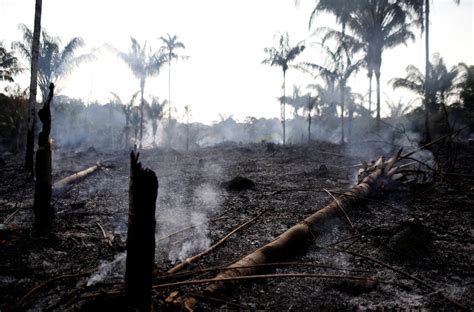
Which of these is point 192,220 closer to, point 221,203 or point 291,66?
point 221,203

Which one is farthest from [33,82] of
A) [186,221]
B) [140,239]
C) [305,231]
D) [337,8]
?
[337,8]

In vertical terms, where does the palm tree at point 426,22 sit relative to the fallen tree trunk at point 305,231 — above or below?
above

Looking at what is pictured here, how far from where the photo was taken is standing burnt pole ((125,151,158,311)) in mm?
2332

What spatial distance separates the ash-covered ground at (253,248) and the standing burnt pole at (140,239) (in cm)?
16

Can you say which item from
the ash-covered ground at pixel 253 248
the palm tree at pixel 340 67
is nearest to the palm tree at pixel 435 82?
the palm tree at pixel 340 67

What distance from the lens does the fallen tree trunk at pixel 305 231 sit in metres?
3.00

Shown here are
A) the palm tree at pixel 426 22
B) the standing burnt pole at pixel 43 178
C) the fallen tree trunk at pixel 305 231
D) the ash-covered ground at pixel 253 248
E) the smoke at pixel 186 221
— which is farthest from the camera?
the palm tree at pixel 426 22

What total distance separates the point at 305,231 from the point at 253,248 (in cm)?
81

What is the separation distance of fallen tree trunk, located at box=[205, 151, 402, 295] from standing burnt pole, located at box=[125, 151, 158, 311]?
25.5 inches

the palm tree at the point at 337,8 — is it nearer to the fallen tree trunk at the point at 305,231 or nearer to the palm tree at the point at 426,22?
the palm tree at the point at 426,22

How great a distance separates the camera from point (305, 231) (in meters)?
4.20

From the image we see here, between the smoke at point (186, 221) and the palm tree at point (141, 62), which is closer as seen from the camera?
the smoke at point (186, 221)

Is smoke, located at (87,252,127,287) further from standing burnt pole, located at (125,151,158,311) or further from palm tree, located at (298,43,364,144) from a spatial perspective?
palm tree, located at (298,43,364,144)

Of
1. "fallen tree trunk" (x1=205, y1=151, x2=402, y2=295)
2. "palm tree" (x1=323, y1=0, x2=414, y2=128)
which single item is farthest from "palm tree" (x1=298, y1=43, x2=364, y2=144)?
"fallen tree trunk" (x1=205, y1=151, x2=402, y2=295)
